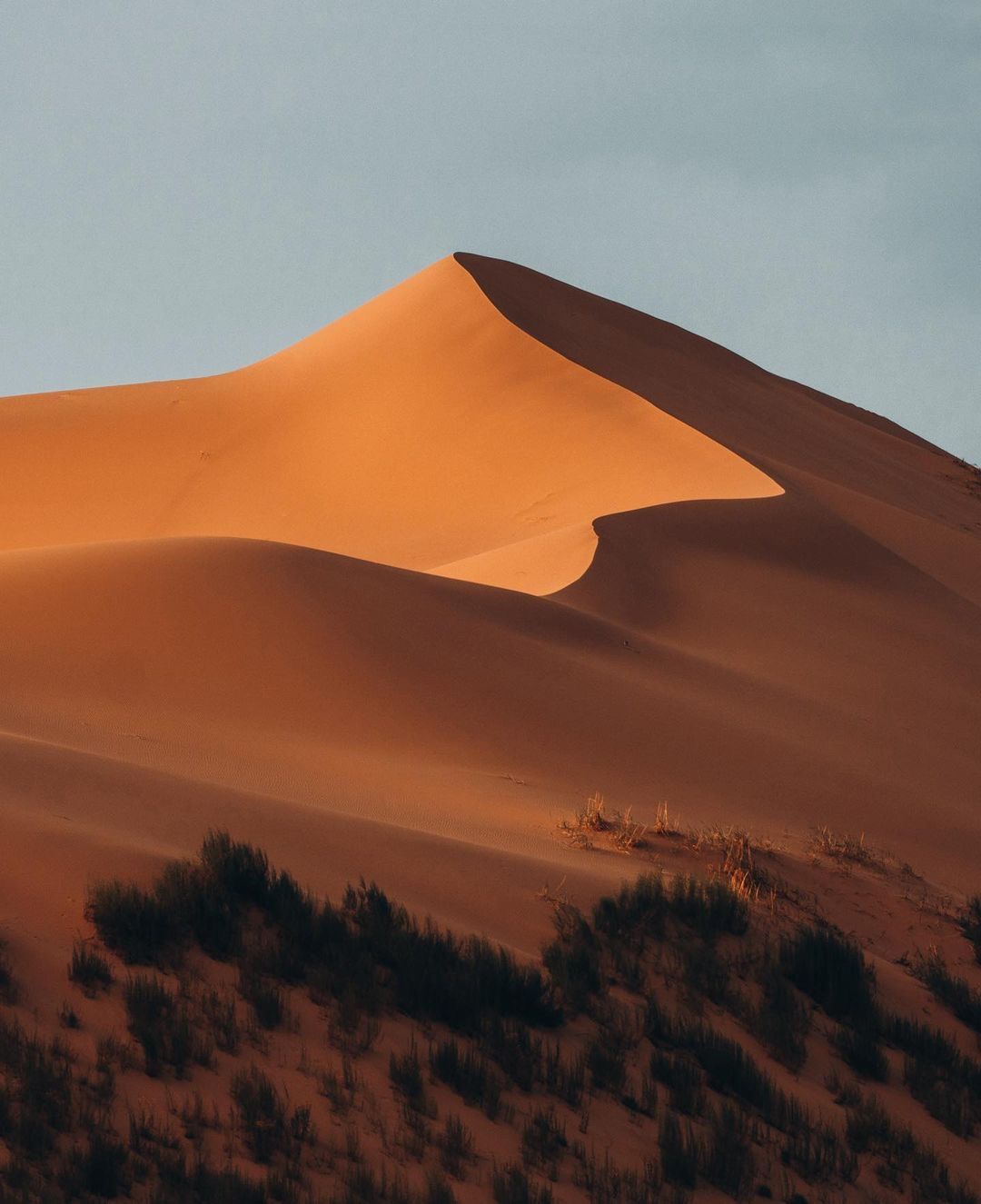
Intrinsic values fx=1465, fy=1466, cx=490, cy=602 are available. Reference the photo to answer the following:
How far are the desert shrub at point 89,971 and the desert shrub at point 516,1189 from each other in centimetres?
173

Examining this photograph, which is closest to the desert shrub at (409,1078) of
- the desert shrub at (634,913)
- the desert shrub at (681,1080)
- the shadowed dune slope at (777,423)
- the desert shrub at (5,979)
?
the desert shrub at (681,1080)

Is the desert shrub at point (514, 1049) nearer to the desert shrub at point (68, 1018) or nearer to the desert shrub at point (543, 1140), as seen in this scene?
the desert shrub at point (543, 1140)

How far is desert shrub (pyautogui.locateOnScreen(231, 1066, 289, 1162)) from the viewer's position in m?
5.12

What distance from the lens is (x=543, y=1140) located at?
18.2 ft

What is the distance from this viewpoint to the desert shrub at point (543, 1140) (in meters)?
5.43

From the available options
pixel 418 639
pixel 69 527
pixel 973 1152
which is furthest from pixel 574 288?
pixel 973 1152

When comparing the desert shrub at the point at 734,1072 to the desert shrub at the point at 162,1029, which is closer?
the desert shrub at the point at 162,1029

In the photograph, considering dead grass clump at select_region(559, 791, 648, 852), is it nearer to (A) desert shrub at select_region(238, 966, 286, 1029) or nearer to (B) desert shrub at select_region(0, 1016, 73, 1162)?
(A) desert shrub at select_region(238, 966, 286, 1029)

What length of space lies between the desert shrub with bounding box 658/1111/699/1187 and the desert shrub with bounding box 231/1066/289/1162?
1.47 meters

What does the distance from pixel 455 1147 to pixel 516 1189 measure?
334mm

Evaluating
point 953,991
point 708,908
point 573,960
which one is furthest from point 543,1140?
point 953,991

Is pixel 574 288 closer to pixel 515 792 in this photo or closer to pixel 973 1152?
pixel 515 792

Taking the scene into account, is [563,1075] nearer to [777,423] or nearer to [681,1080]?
[681,1080]

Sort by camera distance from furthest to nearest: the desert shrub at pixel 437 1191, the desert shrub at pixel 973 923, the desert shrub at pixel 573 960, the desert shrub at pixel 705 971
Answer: the desert shrub at pixel 973 923 → the desert shrub at pixel 705 971 → the desert shrub at pixel 573 960 → the desert shrub at pixel 437 1191
